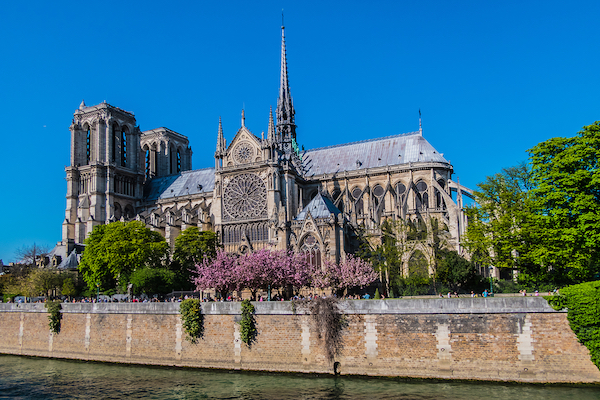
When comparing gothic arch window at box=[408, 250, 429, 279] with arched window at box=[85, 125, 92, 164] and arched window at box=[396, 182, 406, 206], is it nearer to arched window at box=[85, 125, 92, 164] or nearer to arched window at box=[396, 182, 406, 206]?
arched window at box=[396, 182, 406, 206]

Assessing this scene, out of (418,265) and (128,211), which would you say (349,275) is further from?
(128,211)

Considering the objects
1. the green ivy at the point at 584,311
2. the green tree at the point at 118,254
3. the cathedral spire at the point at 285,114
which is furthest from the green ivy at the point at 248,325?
the cathedral spire at the point at 285,114

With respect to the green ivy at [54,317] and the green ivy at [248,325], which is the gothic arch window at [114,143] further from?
the green ivy at [248,325]

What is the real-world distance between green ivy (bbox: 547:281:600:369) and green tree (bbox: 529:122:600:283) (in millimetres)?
5565

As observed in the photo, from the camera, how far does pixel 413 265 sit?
4325 cm

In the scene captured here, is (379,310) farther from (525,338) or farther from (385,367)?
(525,338)

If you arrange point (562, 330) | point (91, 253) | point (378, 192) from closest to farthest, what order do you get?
point (562, 330) < point (91, 253) < point (378, 192)

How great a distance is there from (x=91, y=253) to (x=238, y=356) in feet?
97.7

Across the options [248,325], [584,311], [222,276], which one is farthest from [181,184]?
[584,311]

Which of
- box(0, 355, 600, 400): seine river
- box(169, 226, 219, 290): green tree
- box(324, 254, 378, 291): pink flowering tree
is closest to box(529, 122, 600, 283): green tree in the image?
box(0, 355, 600, 400): seine river

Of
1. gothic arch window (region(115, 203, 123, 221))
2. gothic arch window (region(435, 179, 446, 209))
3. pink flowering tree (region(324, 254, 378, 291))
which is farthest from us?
gothic arch window (region(115, 203, 123, 221))

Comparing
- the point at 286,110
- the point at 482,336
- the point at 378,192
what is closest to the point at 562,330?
the point at 482,336

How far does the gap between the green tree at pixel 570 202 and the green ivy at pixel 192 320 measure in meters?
18.9

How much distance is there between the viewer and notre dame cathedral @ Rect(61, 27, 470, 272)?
49.3m
